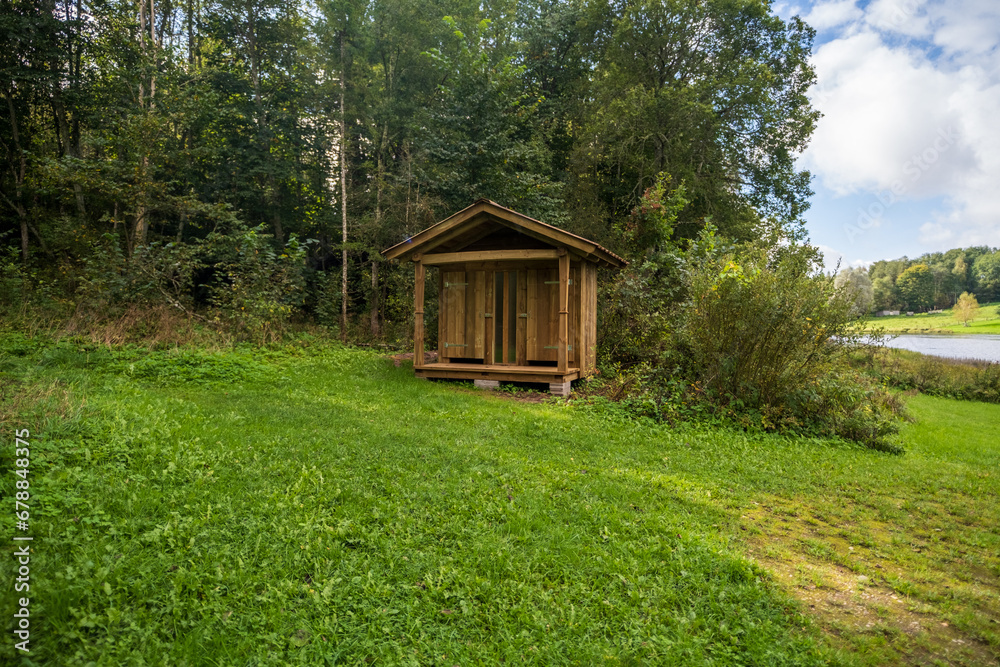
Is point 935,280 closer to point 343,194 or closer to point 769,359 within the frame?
point 769,359

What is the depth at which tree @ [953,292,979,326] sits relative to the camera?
3450cm

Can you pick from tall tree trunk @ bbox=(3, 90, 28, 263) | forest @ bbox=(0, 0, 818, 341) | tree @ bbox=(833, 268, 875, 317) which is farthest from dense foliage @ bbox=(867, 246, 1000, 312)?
tall tree trunk @ bbox=(3, 90, 28, 263)

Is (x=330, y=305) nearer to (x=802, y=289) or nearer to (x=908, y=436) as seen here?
(x=802, y=289)

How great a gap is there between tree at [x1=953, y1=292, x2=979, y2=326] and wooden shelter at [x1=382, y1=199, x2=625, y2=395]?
120 feet

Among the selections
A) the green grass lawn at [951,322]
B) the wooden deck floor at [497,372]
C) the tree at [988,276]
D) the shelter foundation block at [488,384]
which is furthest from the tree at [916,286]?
the shelter foundation block at [488,384]

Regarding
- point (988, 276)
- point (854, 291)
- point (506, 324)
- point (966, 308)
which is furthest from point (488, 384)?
point (988, 276)

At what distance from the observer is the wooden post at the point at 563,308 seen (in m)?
9.89

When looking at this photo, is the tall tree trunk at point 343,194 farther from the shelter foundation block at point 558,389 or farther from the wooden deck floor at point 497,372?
the shelter foundation block at point 558,389

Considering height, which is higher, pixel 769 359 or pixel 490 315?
pixel 490 315

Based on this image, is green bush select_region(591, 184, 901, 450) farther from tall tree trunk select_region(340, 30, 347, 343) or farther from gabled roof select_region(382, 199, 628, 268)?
tall tree trunk select_region(340, 30, 347, 343)

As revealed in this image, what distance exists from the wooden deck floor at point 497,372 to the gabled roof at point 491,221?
244 centimetres

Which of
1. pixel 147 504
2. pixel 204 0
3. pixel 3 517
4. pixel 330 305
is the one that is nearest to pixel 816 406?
pixel 147 504

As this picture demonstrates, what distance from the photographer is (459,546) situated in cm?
349

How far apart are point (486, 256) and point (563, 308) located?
1.91 meters
